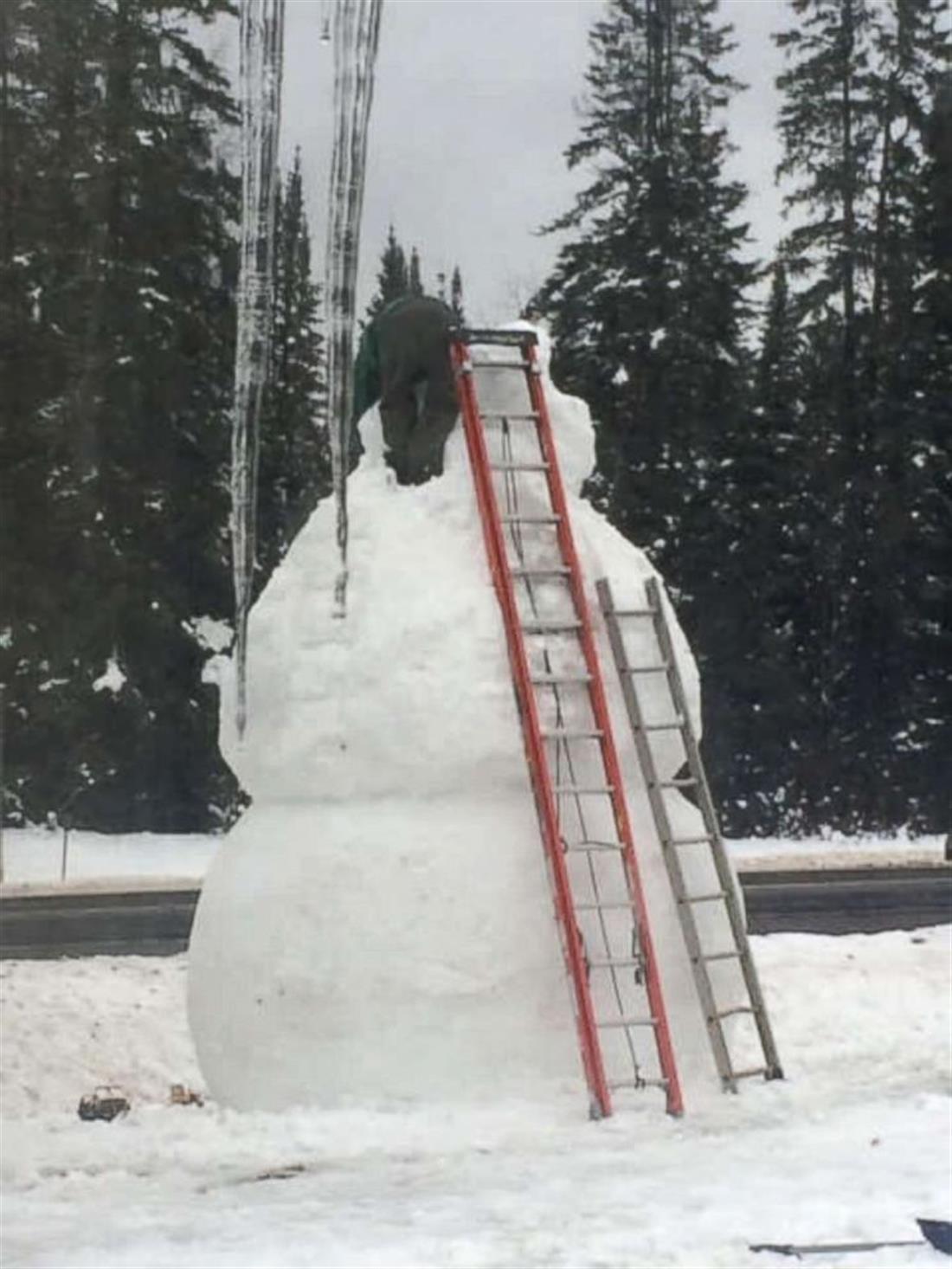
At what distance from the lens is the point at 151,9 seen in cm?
2459

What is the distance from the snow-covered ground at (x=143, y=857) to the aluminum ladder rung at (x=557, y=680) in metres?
15.9

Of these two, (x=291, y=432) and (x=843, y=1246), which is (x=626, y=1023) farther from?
(x=291, y=432)

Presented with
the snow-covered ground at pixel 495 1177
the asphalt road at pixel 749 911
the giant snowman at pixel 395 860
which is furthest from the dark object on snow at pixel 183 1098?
the asphalt road at pixel 749 911

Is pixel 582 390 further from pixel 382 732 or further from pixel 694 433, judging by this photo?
pixel 382 732

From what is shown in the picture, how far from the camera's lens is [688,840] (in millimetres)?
9078

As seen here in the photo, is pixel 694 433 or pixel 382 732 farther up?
pixel 694 433

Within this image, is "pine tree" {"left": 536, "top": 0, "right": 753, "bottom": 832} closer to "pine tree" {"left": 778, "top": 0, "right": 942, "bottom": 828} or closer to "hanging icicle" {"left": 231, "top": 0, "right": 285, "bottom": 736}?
"pine tree" {"left": 778, "top": 0, "right": 942, "bottom": 828}

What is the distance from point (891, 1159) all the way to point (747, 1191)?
76 cm

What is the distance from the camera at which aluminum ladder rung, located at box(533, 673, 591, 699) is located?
884 centimetres

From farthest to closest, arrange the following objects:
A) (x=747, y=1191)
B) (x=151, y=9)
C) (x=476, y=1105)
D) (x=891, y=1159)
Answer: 1. (x=151, y=9)
2. (x=476, y=1105)
3. (x=891, y=1159)
4. (x=747, y=1191)

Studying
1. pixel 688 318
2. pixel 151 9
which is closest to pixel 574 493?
pixel 151 9

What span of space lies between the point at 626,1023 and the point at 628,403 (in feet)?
83.1

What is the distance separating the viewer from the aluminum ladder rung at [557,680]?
8.84 metres

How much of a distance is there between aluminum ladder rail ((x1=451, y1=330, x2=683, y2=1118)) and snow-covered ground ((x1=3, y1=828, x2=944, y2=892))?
15.6 meters
